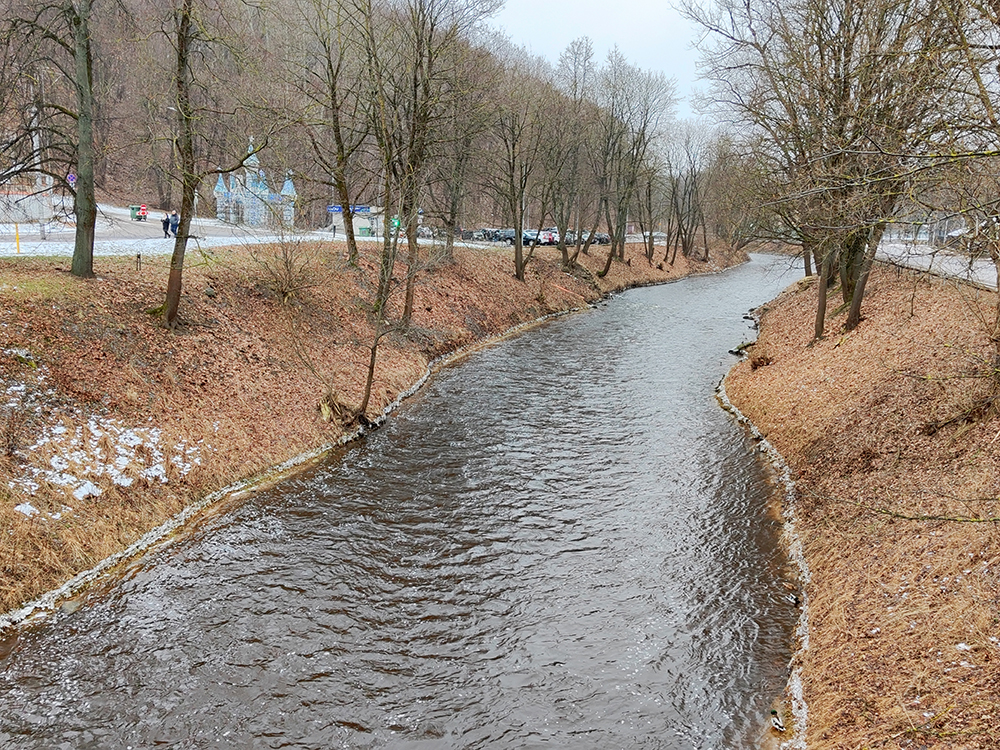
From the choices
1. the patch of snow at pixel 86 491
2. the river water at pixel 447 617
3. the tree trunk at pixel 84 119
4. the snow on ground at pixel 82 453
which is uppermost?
the tree trunk at pixel 84 119

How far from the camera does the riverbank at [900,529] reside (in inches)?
254

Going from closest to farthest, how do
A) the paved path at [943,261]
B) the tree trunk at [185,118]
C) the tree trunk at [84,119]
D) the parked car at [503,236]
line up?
1. the paved path at [943,261]
2. the tree trunk at [185,118]
3. the tree trunk at [84,119]
4. the parked car at [503,236]

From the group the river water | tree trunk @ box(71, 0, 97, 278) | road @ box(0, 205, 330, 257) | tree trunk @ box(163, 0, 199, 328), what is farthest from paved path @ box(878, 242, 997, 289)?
tree trunk @ box(71, 0, 97, 278)

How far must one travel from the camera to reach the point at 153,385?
13984mm

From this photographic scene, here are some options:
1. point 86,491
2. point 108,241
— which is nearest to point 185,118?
point 86,491

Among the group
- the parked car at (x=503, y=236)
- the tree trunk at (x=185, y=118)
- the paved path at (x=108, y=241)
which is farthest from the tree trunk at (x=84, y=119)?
the parked car at (x=503, y=236)

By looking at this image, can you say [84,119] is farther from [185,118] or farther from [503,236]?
[503,236]

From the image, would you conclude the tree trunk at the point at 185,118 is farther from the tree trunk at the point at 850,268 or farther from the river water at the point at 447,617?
the tree trunk at the point at 850,268

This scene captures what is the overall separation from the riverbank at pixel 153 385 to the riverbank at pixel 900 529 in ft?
34.4

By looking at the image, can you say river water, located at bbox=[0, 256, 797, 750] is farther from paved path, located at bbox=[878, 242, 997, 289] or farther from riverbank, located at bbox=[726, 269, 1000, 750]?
paved path, located at bbox=[878, 242, 997, 289]

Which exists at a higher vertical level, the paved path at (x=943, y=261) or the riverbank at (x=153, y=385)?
the paved path at (x=943, y=261)

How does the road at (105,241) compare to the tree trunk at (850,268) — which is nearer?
the road at (105,241)

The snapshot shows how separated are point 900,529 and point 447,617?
6.56m

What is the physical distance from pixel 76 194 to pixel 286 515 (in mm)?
9684
